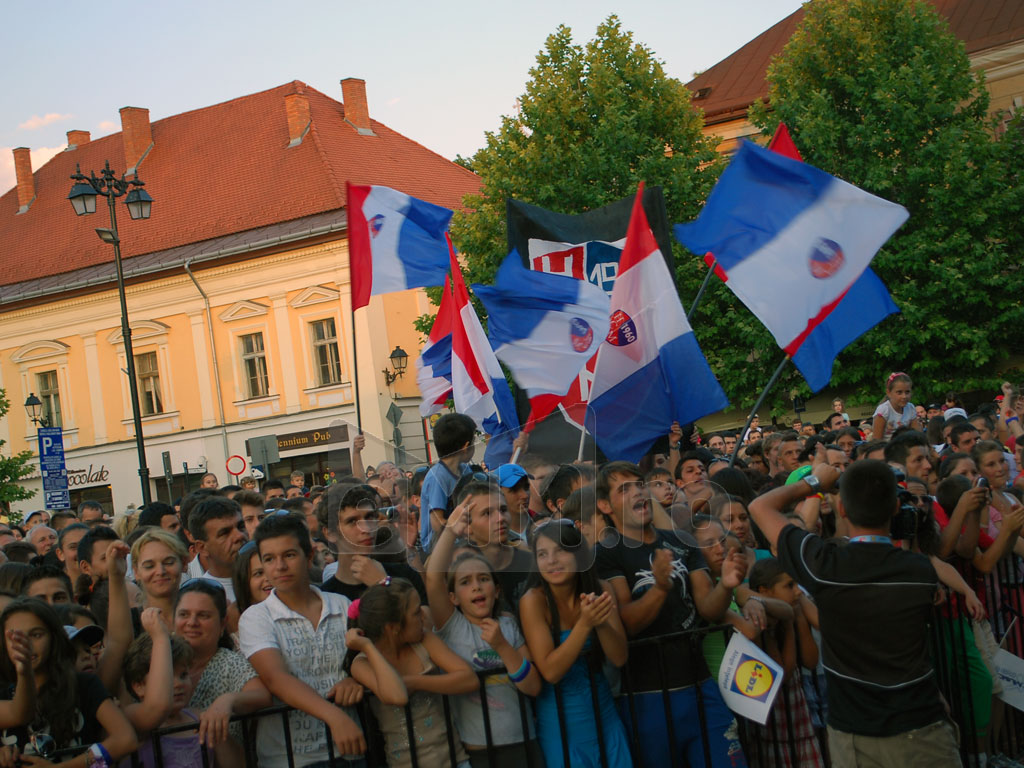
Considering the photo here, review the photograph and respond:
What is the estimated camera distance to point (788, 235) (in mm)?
7062

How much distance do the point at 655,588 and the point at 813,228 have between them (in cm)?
365

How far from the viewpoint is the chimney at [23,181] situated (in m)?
40.4

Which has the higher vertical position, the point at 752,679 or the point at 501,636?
the point at 501,636

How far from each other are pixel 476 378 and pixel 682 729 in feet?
12.7

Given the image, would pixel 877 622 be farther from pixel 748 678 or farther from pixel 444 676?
pixel 444 676

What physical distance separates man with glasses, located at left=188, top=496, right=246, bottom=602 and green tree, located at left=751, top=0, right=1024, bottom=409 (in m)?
20.7

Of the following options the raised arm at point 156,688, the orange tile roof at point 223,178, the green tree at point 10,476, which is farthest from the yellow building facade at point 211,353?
the raised arm at point 156,688

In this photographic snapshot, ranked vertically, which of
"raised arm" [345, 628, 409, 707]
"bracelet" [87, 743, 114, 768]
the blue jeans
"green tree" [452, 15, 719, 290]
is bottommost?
the blue jeans

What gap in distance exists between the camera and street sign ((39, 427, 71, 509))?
15891 mm

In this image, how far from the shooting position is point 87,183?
16438mm

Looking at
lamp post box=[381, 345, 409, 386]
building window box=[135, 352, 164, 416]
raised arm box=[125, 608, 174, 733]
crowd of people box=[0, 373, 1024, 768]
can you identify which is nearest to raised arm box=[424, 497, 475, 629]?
crowd of people box=[0, 373, 1024, 768]

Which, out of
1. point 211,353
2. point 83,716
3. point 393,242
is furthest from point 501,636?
point 211,353

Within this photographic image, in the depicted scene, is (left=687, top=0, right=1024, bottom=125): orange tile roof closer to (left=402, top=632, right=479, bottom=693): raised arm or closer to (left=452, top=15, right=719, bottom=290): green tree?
(left=452, top=15, right=719, bottom=290): green tree

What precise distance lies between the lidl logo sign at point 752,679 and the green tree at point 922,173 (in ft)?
69.2
